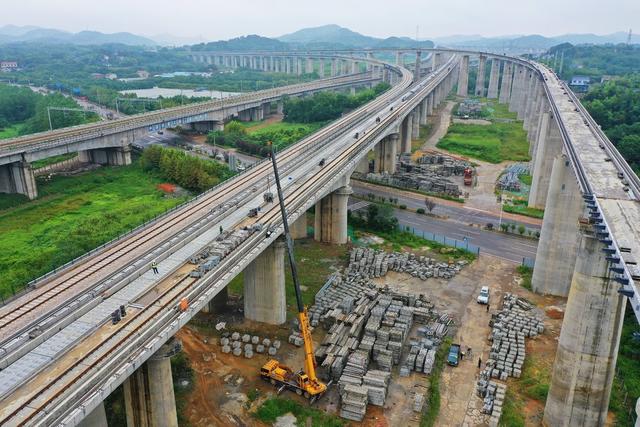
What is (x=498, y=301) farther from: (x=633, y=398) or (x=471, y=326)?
(x=633, y=398)

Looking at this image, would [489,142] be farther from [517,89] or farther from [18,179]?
[18,179]

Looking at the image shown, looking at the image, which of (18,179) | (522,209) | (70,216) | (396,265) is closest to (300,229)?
(396,265)

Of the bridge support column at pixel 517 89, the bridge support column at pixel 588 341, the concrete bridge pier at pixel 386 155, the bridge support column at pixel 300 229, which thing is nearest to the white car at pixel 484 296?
the bridge support column at pixel 588 341

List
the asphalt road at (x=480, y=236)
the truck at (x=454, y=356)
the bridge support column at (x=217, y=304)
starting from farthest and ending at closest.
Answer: the asphalt road at (x=480, y=236), the bridge support column at (x=217, y=304), the truck at (x=454, y=356)

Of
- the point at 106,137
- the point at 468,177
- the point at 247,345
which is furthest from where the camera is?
the point at 106,137

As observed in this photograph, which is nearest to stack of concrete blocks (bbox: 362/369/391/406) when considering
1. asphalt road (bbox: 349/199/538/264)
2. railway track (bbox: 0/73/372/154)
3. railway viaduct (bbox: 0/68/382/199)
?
asphalt road (bbox: 349/199/538/264)

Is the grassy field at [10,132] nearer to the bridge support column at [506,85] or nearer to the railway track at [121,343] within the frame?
the railway track at [121,343]

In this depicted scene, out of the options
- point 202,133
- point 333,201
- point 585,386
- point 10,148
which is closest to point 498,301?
point 585,386

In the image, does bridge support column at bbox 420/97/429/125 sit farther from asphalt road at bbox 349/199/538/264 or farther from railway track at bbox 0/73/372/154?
asphalt road at bbox 349/199/538/264
